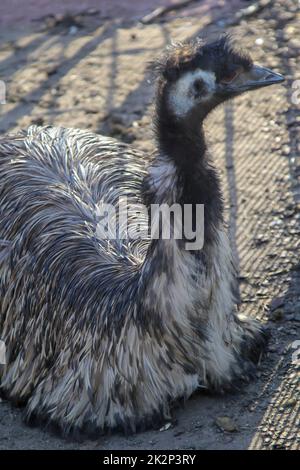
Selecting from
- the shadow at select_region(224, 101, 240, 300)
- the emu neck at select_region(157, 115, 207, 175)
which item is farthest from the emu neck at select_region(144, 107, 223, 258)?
the shadow at select_region(224, 101, 240, 300)

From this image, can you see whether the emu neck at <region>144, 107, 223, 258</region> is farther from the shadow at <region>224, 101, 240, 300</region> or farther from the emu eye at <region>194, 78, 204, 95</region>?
the shadow at <region>224, 101, 240, 300</region>

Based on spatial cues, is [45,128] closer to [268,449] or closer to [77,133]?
[77,133]

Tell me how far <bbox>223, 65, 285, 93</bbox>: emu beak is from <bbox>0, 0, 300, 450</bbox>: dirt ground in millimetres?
389

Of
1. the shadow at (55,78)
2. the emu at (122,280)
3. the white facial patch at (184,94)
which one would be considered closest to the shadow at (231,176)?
the emu at (122,280)

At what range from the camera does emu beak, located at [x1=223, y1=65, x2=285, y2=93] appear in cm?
359

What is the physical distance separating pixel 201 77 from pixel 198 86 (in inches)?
1.2

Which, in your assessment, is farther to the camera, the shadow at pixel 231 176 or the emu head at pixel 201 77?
the shadow at pixel 231 176

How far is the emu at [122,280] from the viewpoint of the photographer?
353cm

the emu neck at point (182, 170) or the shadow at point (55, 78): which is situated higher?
the shadow at point (55, 78)

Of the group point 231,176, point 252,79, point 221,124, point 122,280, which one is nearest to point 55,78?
point 221,124

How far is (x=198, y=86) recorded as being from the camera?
3520 millimetres

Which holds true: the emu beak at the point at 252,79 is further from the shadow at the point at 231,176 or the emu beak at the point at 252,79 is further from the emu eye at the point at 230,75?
the shadow at the point at 231,176

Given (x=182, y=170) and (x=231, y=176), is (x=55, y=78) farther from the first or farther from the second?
(x=182, y=170)

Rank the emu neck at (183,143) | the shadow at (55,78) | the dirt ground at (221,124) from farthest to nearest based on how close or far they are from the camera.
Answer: the shadow at (55,78)
the dirt ground at (221,124)
the emu neck at (183,143)
